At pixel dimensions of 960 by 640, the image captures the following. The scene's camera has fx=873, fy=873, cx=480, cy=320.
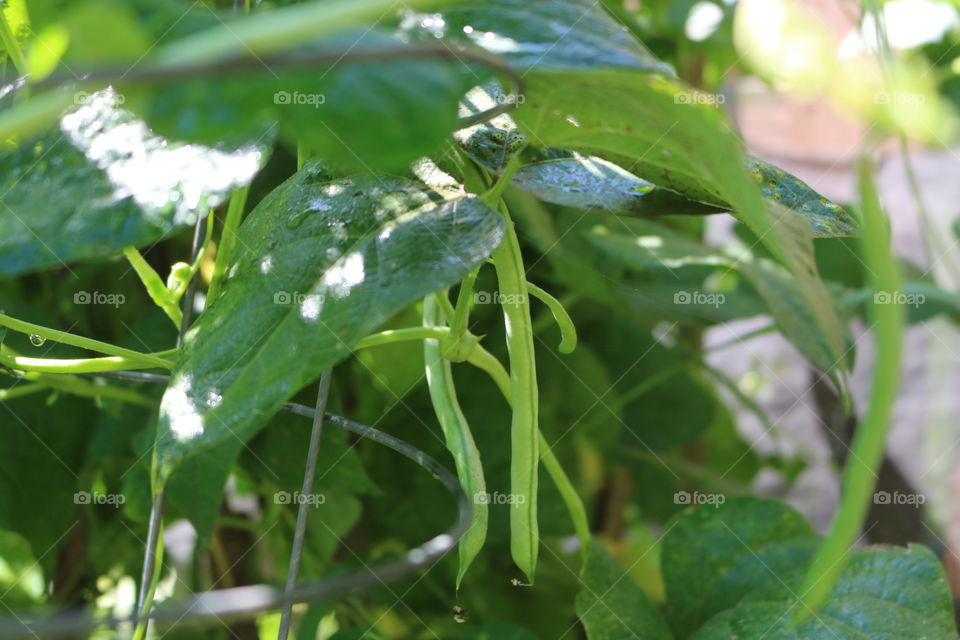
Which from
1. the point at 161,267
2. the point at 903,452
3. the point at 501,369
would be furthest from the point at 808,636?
the point at 903,452

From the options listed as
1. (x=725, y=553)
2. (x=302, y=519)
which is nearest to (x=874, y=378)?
(x=302, y=519)

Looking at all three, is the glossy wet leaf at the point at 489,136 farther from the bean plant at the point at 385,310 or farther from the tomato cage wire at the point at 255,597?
the tomato cage wire at the point at 255,597

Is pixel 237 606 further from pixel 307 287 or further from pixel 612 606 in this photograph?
pixel 612 606

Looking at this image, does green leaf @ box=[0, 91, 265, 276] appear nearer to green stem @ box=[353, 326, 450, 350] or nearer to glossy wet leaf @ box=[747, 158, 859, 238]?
green stem @ box=[353, 326, 450, 350]

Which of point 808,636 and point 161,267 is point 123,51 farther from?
point 161,267

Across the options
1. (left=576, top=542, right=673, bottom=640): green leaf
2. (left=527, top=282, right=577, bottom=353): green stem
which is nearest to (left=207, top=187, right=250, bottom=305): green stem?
(left=527, top=282, right=577, bottom=353): green stem

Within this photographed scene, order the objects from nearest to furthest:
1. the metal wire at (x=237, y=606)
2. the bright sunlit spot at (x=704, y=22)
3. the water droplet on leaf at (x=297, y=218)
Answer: the metal wire at (x=237, y=606)
the water droplet on leaf at (x=297, y=218)
the bright sunlit spot at (x=704, y=22)

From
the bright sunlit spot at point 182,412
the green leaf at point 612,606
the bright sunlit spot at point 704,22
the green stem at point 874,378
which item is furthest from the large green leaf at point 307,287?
the bright sunlit spot at point 704,22
